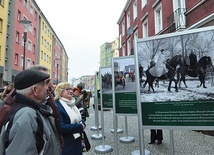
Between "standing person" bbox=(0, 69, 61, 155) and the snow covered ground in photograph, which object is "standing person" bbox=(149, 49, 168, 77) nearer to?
the snow covered ground in photograph

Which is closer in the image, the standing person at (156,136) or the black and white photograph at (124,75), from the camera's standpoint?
the black and white photograph at (124,75)

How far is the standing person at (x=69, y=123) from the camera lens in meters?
Answer: 2.97

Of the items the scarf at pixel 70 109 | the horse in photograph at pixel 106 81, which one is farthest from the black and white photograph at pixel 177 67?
the horse in photograph at pixel 106 81

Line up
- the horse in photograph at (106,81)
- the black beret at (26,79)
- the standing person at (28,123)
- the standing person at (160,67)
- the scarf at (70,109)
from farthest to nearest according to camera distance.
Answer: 1. the horse in photograph at (106,81)
2. the scarf at (70,109)
3. the standing person at (160,67)
4. the black beret at (26,79)
5. the standing person at (28,123)

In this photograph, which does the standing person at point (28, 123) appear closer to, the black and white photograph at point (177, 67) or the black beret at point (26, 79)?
the black beret at point (26, 79)

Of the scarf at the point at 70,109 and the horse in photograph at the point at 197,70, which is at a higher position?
the horse in photograph at the point at 197,70

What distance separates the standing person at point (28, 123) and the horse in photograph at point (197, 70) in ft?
6.41

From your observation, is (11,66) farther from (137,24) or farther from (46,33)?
(46,33)

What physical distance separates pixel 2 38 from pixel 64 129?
23191 mm

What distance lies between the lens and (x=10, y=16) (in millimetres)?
25219

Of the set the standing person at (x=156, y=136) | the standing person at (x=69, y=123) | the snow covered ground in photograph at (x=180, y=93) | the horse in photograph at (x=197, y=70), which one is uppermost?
the horse in photograph at (x=197, y=70)

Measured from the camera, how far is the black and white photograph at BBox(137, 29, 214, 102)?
8.89ft

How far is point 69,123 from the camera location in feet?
10.2

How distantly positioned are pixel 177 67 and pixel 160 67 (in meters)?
0.25
